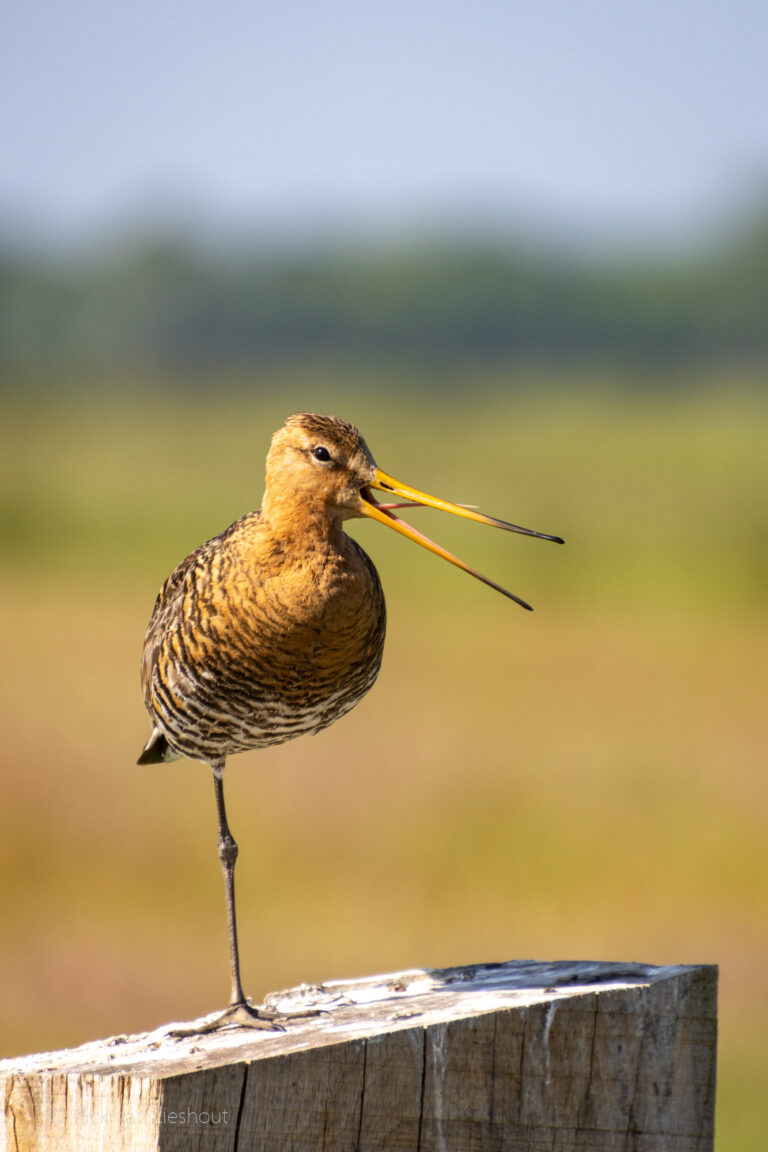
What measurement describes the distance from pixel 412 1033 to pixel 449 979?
45.4 inches

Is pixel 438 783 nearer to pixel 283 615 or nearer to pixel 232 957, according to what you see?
pixel 232 957

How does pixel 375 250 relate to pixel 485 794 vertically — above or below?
above

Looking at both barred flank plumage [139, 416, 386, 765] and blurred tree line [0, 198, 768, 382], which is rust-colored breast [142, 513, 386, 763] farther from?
blurred tree line [0, 198, 768, 382]

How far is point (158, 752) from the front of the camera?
6.25m

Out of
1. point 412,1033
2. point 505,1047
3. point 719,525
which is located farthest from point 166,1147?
point 719,525

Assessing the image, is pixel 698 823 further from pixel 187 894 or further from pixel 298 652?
pixel 298 652

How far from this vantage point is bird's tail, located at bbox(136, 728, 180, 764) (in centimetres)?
611

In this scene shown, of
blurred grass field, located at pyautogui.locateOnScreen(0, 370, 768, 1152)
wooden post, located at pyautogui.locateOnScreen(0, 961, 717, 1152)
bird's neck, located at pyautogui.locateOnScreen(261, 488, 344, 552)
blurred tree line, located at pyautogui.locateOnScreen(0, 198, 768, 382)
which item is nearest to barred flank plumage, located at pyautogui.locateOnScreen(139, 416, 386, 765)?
bird's neck, located at pyautogui.locateOnScreen(261, 488, 344, 552)

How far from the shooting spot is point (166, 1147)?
11.0ft

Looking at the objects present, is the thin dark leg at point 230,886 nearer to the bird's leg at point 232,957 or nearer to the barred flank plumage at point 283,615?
the bird's leg at point 232,957

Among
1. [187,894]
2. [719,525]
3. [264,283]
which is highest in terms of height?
[264,283]

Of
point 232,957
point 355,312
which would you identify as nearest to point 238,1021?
point 232,957

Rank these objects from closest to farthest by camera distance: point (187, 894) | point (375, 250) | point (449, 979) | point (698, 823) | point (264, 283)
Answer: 1. point (449, 979)
2. point (187, 894)
3. point (698, 823)
4. point (264, 283)
5. point (375, 250)

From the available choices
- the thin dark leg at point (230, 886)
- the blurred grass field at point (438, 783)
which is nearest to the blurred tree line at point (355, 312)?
the blurred grass field at point (438, 783)
